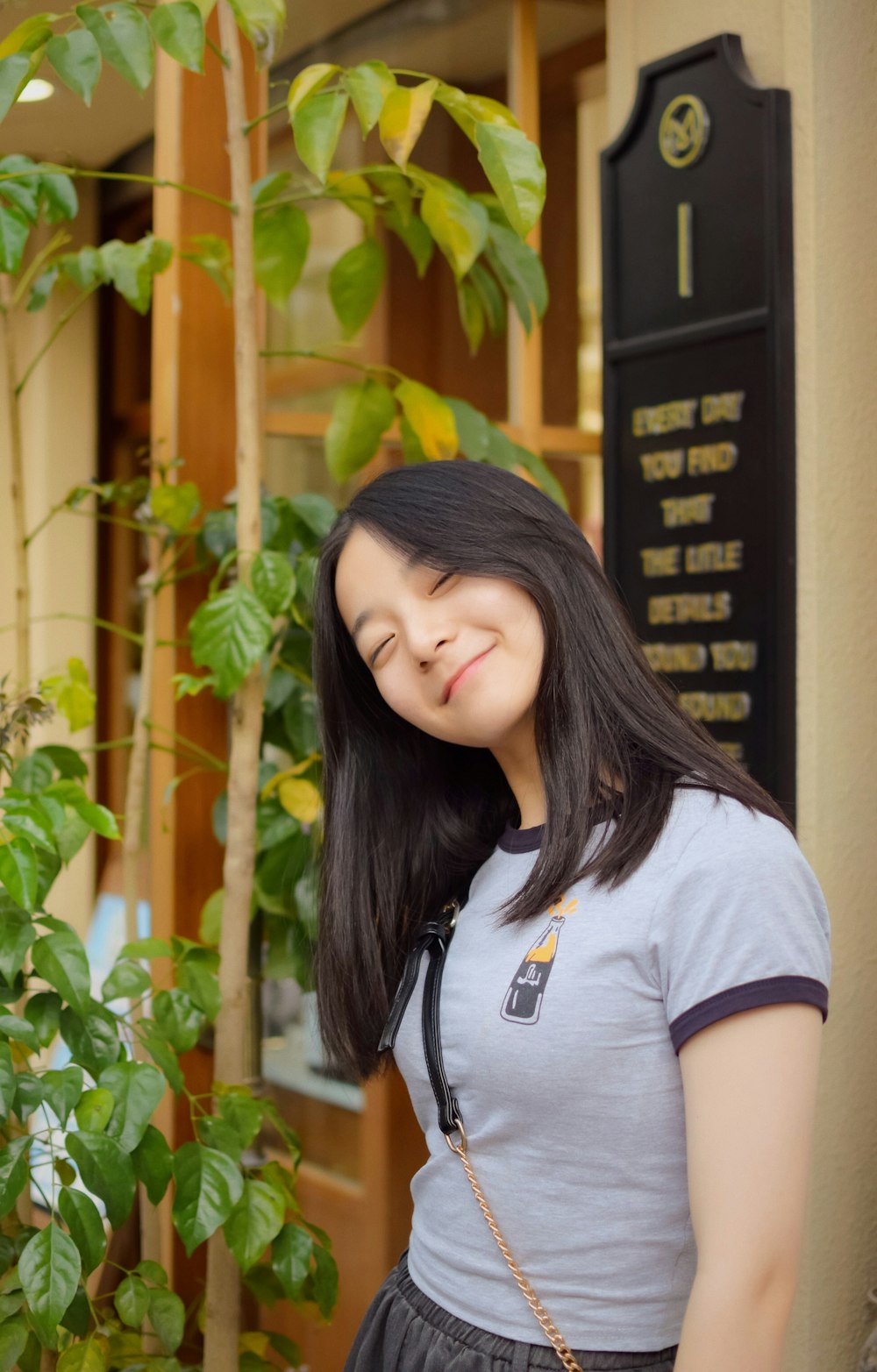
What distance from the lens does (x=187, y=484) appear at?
1.96 metres

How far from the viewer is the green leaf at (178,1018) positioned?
5.44 ft

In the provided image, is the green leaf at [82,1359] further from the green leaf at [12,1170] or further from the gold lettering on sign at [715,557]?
the gold lettering on sign at [715,557]

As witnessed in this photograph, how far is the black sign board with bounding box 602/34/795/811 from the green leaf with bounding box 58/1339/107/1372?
3.67 ft

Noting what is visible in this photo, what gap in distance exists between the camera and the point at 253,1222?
1.62m

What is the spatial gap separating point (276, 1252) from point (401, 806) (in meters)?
0.66

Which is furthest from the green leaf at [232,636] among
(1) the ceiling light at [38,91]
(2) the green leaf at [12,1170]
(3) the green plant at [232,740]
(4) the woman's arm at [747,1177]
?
(1) the ceiling light at [38,91]

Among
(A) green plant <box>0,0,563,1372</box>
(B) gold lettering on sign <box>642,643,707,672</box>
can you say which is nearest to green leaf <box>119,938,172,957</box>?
(A) green plant <box>0,0,563,1372</box>

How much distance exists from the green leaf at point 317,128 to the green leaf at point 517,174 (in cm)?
16

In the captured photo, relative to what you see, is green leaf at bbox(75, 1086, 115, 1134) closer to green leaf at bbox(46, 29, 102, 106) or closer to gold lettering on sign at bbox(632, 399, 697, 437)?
green leaf at bbox(46, 29, 102, 106)

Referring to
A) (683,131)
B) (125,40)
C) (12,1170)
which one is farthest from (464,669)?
(683,131)

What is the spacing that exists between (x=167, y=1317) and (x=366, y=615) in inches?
36.7

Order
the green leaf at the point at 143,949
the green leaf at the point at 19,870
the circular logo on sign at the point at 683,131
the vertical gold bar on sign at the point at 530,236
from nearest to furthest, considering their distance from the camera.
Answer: the green leaf at the point at 19,870 < the green leaf at the point at 143,949 < the circular logo on sign at the point at 683,131 < the vertical gold bar on sign at the point at 530,236

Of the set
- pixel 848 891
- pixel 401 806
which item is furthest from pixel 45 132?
pixel 848 891

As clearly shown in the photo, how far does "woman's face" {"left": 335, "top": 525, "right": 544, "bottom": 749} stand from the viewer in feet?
3.73
